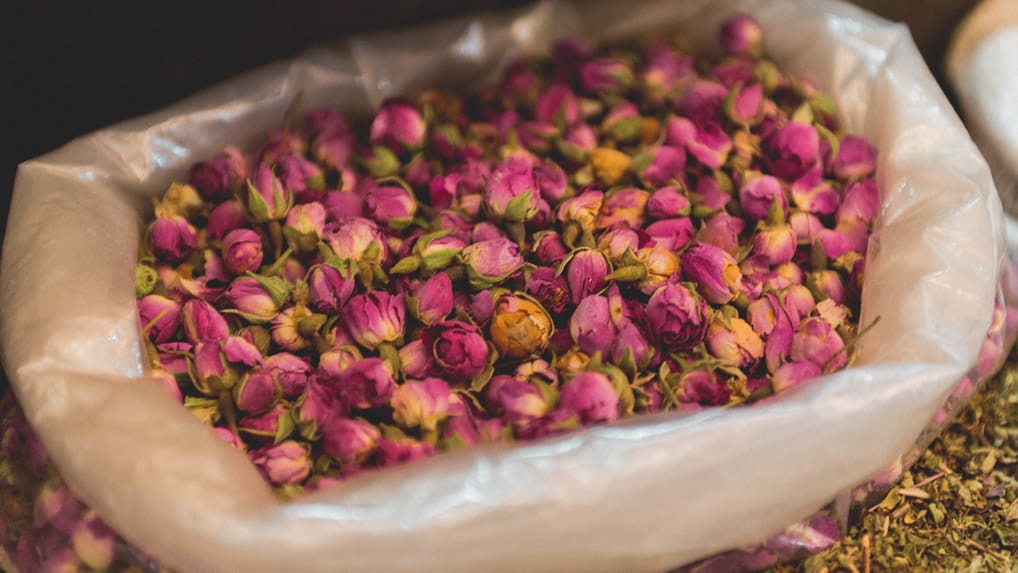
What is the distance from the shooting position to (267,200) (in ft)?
1.98

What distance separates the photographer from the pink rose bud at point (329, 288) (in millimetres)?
559

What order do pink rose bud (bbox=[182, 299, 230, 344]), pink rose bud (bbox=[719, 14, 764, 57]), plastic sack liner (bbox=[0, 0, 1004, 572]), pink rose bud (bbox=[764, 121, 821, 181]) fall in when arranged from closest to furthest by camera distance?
plastic sack liner (bbox=[0, 0, 1004, 572]) → pink rose bud (bbox=[182, 299, 230, 344]) → pink rose bud (bbox=[764, 121, 821, 181]) → pink rose bud (bbox=[719, 14, 764, 57])

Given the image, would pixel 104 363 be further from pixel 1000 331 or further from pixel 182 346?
pixel 1000 331

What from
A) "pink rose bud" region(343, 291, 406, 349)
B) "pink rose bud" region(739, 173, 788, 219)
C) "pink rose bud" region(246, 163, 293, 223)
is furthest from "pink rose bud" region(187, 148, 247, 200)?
"pink rose bud" region(739, 173, 788, 219)

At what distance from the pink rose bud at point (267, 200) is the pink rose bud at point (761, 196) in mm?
340

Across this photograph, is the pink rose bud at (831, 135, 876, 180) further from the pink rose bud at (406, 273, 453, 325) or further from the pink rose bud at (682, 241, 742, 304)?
the pink rose bud at (406, 273, 453, 325)

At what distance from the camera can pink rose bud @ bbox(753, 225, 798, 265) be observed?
61 centimetres

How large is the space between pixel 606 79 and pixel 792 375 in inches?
12.9

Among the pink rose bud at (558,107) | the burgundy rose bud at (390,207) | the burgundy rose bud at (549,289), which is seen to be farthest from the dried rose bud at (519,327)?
the pink rose bud at (558,107)

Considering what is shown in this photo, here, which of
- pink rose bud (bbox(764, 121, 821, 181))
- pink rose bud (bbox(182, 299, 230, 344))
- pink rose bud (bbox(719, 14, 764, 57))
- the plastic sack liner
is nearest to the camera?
the plastic sack liner

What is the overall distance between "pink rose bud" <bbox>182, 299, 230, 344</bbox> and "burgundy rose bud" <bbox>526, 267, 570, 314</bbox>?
0.20 m

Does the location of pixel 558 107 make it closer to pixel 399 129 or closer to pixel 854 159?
pixel 399 129

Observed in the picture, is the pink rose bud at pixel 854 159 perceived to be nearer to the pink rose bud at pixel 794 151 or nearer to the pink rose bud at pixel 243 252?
the pink rose bud at pixel 794 151

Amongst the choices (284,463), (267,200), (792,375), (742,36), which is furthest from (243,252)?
(742,36)
